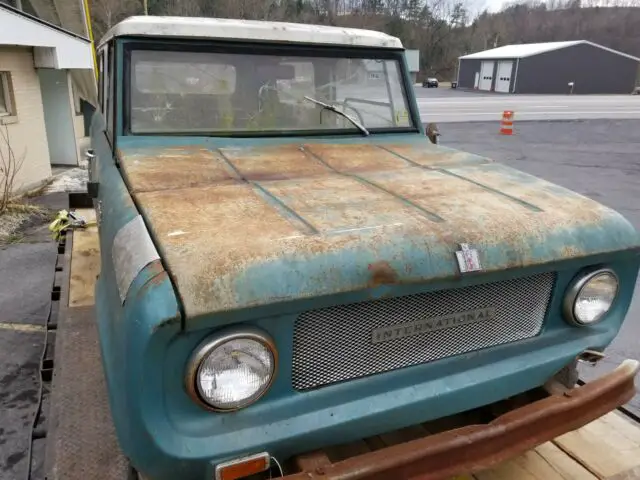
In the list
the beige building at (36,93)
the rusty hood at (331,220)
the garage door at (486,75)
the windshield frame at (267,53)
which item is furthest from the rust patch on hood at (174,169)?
the garage door at (486,75)

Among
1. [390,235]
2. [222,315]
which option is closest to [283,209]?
[390,235]

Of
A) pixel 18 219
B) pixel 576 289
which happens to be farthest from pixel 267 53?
pixel 18 219

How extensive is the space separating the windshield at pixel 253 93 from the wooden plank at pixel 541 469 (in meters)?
1.96

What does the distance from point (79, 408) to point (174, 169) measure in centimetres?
110

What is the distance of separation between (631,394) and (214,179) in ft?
6.18

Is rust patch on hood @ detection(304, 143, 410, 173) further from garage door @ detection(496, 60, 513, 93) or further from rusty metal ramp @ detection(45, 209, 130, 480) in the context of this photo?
garage door @ detection(496, 60, 513, 93)

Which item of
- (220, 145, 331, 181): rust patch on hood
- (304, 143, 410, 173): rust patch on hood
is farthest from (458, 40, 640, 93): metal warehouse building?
(220, 145, 331, 181): rust patch on hood

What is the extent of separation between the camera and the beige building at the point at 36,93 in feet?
26.4

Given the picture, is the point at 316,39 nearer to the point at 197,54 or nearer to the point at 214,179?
the point at 197,54

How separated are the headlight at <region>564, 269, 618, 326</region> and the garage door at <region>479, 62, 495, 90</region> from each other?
49698 millimetres

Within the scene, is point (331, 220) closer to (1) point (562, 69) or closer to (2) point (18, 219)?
(2) point (18, 219)

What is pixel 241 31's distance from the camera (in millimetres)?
3100

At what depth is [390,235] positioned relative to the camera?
1808 millimetres

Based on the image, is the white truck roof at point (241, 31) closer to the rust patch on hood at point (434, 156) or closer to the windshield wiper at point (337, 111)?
the windshield wiper at point (337, 111)
